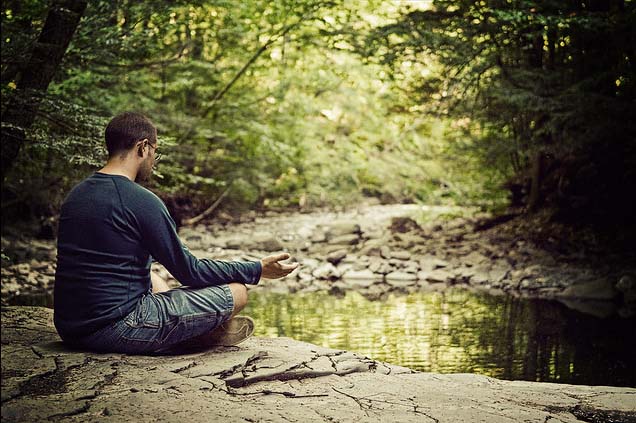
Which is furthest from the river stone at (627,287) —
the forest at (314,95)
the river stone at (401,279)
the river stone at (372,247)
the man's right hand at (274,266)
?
the man's right hand at (274,266)

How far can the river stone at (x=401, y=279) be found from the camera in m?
10.2

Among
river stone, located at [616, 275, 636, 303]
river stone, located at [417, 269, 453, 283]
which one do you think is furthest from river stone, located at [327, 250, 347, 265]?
river stone, located at [616, 275, 636, 303]

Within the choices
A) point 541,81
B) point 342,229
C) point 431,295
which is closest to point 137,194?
point 431,295

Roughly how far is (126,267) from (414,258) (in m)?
8.66

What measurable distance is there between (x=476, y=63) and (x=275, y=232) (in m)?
5.79

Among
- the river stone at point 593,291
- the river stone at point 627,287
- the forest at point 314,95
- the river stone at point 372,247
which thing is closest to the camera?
the forest at point 314,95

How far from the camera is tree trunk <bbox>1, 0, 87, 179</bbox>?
548cm

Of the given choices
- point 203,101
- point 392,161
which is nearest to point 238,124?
point 203,101

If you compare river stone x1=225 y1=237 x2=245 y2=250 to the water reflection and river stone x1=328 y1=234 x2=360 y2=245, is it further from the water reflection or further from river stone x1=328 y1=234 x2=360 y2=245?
the water reflection

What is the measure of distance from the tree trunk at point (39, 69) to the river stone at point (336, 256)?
650cm

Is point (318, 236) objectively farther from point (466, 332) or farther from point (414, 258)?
point (466, 332)

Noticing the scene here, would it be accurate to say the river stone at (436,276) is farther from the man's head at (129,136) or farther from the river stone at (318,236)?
the man's head at (129,136)

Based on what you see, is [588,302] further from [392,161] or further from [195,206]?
[392,161]

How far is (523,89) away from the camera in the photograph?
9320mm
